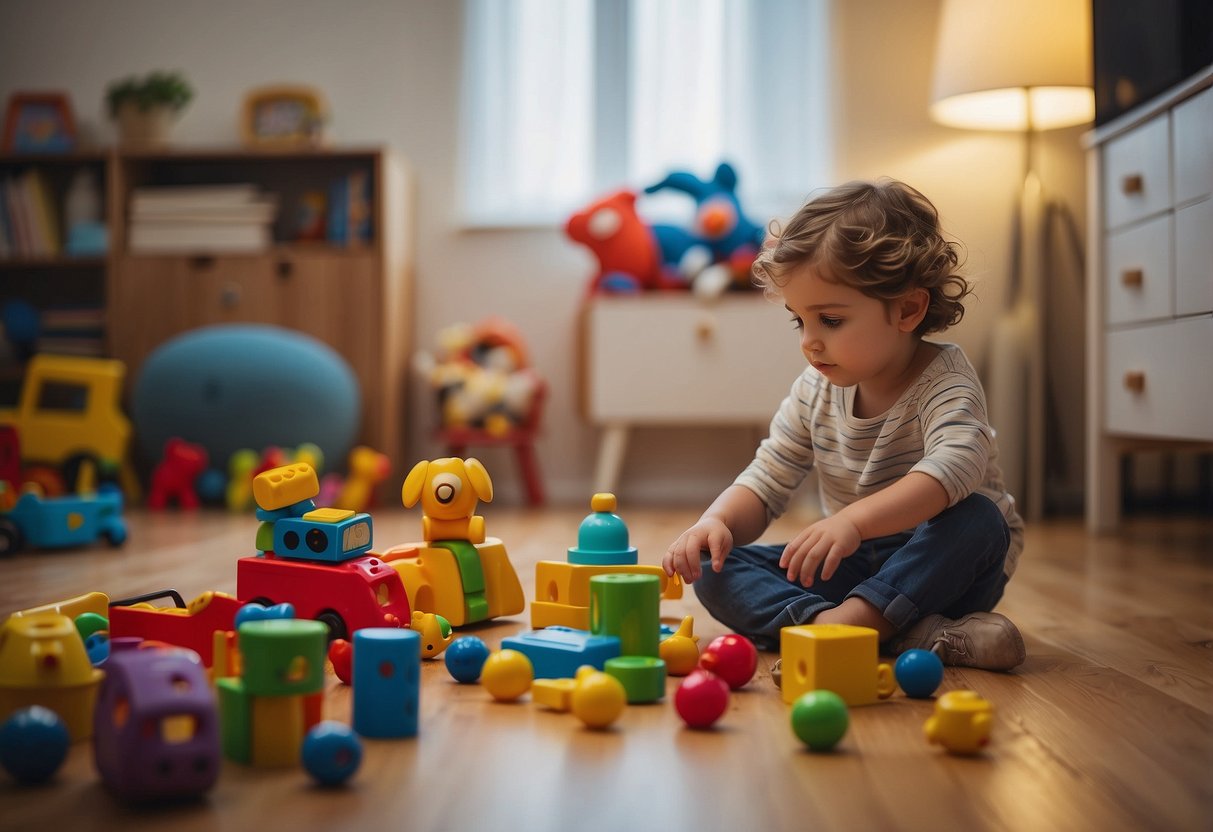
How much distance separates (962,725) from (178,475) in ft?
7.64

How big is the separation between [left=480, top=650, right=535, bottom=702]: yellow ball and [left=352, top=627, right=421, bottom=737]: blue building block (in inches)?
4.5

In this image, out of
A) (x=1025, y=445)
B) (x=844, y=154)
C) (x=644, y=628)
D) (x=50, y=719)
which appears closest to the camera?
(x=50, y=719)

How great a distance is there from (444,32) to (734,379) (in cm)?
127

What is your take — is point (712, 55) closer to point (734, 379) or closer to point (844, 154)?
point (844, 154)

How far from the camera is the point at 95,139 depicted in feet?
10.7

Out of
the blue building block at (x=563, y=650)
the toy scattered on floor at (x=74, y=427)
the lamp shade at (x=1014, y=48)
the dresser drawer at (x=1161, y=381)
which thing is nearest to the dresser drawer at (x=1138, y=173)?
the dresser drawer at (x=1161, y=381)

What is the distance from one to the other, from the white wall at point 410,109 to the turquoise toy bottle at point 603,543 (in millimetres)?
1891

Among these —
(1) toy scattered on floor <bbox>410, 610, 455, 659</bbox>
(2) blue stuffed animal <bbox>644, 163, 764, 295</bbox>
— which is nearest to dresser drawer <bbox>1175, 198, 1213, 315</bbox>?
(2) blue stuffed animal <bbox>644, 163, 764, 295</bbox>

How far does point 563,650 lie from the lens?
973mm

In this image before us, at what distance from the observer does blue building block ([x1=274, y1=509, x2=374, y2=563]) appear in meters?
1.13

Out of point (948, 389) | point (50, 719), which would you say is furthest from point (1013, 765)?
point (50, 719)

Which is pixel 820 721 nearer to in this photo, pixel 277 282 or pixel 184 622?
pixel 184 622

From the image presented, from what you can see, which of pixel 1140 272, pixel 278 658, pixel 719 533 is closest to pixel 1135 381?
pixel 1140 272

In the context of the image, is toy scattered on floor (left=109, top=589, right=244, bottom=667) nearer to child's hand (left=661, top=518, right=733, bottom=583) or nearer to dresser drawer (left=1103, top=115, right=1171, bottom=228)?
child's hand (left=661, top=518, right=733, bottom=583)
